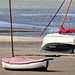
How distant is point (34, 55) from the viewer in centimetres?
2111

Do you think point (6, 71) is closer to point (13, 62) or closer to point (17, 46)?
point (13, 62)

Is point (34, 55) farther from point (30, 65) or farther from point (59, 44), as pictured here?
point (30, 65)

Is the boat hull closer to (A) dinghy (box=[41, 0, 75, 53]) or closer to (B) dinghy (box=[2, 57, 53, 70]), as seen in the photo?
(B) dinghy (box=[2, 57, 53, 70])

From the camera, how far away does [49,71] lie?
16.0m

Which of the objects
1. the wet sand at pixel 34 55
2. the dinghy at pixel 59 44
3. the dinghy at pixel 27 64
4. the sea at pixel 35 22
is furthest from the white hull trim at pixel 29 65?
the sea at pixel 35 22

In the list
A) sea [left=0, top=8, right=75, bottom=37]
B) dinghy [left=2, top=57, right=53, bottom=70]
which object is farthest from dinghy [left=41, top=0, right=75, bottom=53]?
sea [left=0, top=8, right=75, bottom=37]

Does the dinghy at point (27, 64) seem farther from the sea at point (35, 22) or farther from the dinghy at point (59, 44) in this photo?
the sea at point (35, 22)

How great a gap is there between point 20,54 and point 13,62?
5946 millimetres

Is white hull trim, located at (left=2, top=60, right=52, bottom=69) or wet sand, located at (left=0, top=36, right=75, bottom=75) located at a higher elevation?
white hull trim, located at (left=2, top=60, right=52, bottom=69)

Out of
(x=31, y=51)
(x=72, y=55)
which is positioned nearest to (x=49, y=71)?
(x=72, y=55)

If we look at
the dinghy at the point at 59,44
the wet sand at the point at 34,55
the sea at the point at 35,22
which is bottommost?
the sea at the point at 35,22

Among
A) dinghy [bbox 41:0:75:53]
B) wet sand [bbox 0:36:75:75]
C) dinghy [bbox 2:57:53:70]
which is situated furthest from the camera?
dinghy [bbox 41:0:75:53]

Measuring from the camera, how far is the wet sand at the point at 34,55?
1578 centimetres

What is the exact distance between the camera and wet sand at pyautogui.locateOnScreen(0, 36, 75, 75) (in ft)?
51.8
